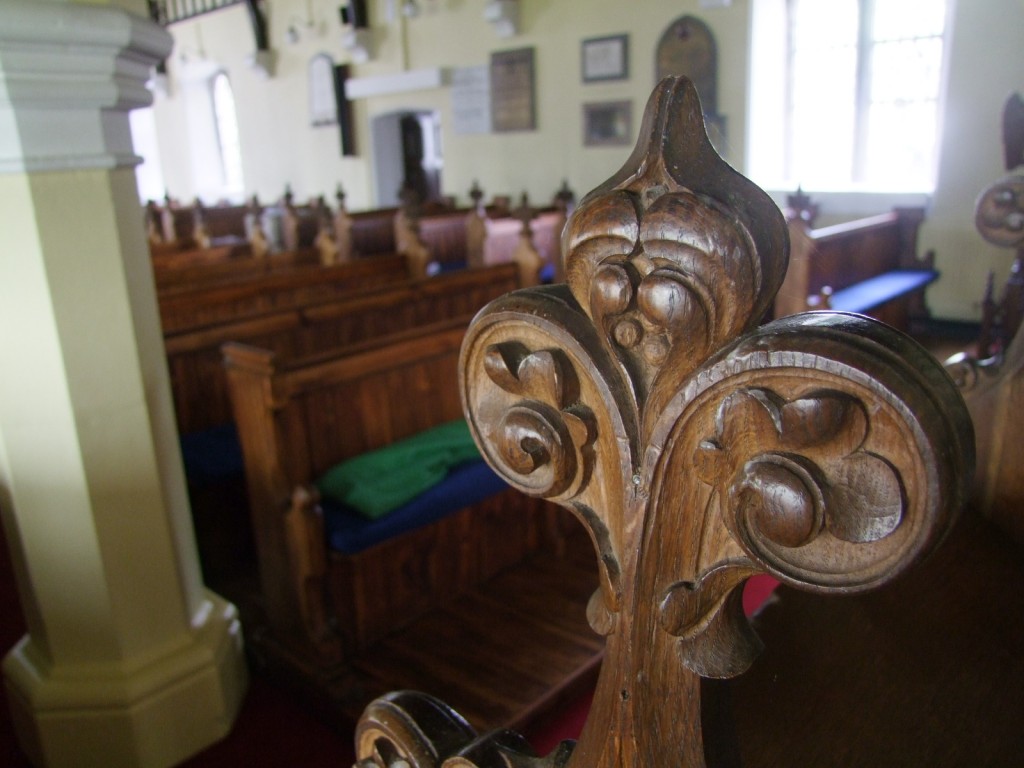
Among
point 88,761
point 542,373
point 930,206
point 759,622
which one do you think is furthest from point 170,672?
point 930,206

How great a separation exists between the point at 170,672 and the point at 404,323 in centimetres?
190

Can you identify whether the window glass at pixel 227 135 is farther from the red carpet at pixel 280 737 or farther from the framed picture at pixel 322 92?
the red carpet at pixel 280 737

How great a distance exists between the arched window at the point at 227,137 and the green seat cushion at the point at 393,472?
1285 cm

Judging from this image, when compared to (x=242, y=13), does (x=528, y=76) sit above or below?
below

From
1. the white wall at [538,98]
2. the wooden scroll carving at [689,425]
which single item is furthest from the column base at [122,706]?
the white wall at [538,98]

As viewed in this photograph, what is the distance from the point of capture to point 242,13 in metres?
13.0

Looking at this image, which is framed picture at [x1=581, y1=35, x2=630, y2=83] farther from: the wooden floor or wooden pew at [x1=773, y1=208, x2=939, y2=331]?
the wooden floor

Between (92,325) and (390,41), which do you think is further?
(390,41)

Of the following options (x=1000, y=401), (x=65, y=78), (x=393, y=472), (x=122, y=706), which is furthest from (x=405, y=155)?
(x=1000, y=401)

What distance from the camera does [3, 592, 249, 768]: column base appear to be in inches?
83.3

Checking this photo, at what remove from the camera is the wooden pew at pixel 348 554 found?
2396mm

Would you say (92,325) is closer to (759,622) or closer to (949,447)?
(759,622)

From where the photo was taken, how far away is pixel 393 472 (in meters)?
2.62

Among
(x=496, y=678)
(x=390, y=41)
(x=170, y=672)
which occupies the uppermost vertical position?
(x=390, y=41)
